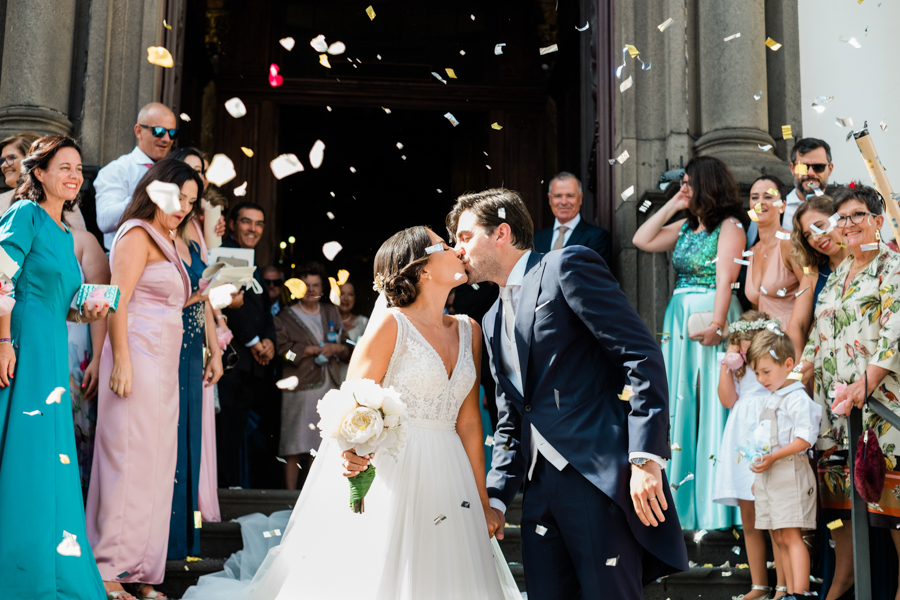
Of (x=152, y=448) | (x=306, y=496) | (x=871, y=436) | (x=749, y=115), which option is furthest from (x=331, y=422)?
(x=749, y=115)

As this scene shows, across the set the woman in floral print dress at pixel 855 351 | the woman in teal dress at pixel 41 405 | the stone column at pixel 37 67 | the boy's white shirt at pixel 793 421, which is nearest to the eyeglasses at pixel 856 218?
the woman in floral print dress at pixel 855 351

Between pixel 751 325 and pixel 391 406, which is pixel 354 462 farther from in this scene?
pixel 751 325

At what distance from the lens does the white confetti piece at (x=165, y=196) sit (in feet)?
14.3

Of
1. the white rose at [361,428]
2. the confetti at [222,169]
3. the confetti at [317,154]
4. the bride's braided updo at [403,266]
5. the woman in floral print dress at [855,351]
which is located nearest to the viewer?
the white rose at [361,428]

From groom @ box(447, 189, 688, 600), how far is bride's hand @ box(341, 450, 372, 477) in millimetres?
518

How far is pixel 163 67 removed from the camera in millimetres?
6465

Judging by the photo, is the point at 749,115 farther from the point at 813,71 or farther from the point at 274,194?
the point at 274,194

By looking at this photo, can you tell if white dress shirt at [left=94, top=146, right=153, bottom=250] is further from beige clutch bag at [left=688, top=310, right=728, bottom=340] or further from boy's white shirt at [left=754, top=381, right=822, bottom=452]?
boy's white shirt at [left=754, top=381, right=822, bottom=452]

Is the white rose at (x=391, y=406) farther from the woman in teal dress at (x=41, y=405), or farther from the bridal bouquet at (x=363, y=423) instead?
the woman in teal dress at (x=41, y=405)

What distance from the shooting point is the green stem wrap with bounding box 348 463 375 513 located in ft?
9.56

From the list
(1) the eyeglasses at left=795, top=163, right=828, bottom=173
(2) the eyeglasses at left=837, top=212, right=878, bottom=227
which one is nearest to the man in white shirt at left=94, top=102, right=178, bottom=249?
(2) the eyeglasses at left=837, top=212, right=878, bottom=227

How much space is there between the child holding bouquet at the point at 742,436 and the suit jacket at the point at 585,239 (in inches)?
51.5

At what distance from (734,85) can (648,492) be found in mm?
4254

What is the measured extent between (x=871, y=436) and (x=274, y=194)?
739 cm
